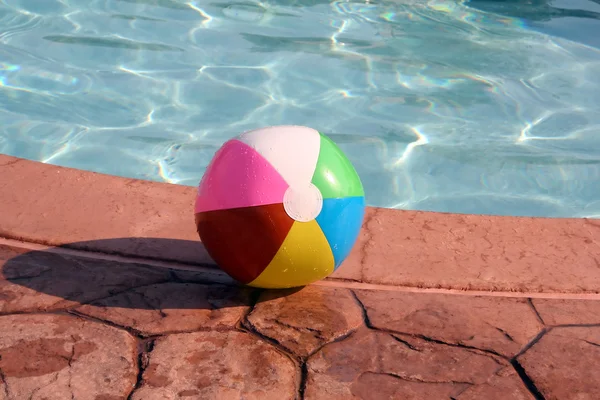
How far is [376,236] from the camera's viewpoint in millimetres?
3969

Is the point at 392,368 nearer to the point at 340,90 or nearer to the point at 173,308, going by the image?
the point at 173,308

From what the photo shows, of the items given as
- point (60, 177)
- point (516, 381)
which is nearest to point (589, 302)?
point (516, 381)

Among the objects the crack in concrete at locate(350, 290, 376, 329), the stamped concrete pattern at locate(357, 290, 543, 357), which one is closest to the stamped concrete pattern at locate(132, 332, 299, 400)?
the crack in concrete at locate(350, 290, 376, 329)

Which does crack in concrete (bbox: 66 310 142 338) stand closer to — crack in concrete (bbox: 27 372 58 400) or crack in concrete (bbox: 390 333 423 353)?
crack in concrete (bbox: 27 372 58 400)

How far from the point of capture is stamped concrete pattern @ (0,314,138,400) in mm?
2818

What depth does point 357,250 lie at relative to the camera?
3.85m

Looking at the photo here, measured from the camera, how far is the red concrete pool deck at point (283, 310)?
9.61 ft

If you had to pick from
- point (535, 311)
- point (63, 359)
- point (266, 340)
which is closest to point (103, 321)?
point (63, 359)

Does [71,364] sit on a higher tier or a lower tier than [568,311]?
lower

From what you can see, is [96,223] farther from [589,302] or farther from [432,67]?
[432,67]

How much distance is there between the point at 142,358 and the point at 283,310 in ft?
2.06

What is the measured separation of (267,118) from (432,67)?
1841 millimetres

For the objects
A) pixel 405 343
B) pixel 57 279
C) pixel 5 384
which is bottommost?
pixel 57 279


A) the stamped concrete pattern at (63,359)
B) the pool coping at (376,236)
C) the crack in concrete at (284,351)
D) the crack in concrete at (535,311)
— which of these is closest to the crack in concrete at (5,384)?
the stamped concrete pattern at (63,359)
